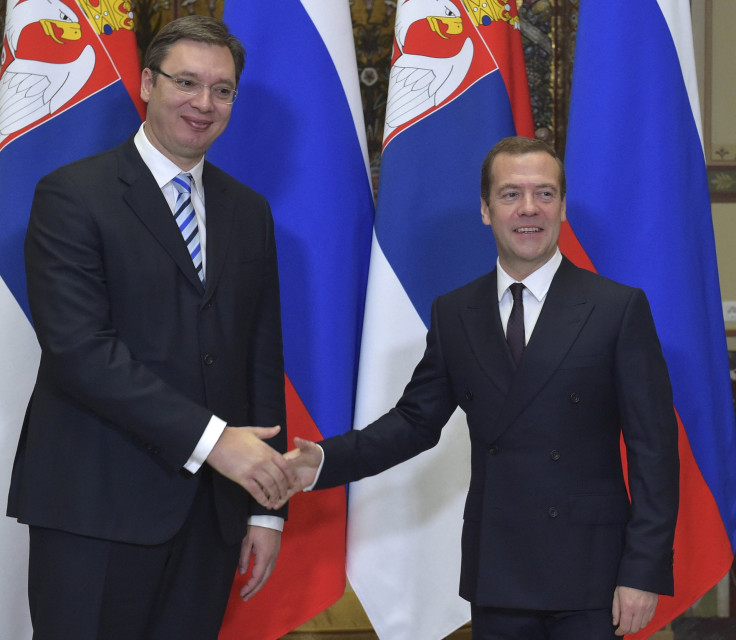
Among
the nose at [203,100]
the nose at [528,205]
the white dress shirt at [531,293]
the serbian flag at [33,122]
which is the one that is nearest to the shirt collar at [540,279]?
the white dress shirt at [531,293]

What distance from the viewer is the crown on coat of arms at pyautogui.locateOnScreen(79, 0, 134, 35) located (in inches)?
100

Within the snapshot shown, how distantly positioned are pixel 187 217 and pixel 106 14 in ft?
3.01

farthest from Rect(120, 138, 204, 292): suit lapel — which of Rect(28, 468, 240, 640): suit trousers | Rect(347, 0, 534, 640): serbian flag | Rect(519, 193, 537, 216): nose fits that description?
Rect(347, 0, 534, 640): serbian flag

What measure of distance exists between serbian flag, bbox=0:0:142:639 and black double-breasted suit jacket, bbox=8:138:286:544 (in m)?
0.55

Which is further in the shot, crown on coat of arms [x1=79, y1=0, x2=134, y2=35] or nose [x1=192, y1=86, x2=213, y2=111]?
crown on coat of arms [x1=79, y1=0, x2=134, y2=35]

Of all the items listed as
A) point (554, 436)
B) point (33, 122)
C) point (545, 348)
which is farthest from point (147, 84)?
point (554, 436)

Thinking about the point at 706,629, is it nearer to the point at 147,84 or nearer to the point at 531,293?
the point at 531,293

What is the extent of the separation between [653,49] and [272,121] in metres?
1.05

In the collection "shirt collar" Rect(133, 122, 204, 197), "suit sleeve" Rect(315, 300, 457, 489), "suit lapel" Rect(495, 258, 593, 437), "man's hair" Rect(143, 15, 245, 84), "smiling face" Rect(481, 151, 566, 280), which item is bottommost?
"suit sleeve" Rect(315, 300, 457, 489)

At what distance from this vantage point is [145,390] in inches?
69.5

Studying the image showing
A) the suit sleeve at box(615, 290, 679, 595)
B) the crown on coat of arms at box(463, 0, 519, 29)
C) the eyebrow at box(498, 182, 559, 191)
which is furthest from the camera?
the crown on coat of arms at box(463, 0, 519, 29)

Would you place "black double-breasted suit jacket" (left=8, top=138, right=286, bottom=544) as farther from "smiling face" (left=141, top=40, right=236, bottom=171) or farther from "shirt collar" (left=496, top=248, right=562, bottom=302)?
"shirt collar" (left=496, top=248, right=562, bottom=302)

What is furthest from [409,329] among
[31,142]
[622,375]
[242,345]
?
[31,142]

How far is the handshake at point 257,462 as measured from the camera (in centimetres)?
183
